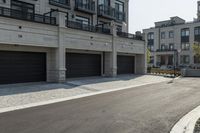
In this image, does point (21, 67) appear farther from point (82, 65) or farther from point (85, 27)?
point (85, 27)

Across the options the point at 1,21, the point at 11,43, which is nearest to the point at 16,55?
the point at 11,43

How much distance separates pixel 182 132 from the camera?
22.5ft

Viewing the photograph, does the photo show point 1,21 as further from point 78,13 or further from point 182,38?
point 182,38

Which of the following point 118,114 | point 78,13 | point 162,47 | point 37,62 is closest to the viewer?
point 118,114

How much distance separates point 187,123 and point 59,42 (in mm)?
14004

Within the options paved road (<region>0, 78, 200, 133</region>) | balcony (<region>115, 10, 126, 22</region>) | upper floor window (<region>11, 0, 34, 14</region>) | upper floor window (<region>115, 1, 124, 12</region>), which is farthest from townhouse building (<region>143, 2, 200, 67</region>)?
paved road (<region>0, 78, 200, 133</region>)

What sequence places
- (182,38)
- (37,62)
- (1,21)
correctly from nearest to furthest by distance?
1. (1,21)
2. (37,62)
3. (182,38)

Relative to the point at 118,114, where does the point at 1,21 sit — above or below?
above

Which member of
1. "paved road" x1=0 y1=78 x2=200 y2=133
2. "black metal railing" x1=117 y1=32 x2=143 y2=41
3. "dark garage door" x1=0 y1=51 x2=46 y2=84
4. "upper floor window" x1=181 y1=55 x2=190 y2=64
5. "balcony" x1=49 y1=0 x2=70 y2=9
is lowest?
"paved road" x1=0 y1=78 x2=200 y2=133

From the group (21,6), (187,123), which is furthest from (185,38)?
(187,123)

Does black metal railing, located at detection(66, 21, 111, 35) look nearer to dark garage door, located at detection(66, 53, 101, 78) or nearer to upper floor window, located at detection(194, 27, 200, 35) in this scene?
dark garage door, located at detection(66, 53, 101, 78)

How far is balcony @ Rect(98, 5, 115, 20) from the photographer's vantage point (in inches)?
1163

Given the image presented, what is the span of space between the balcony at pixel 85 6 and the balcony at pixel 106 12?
1.49 m

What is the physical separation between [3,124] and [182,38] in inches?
2330
